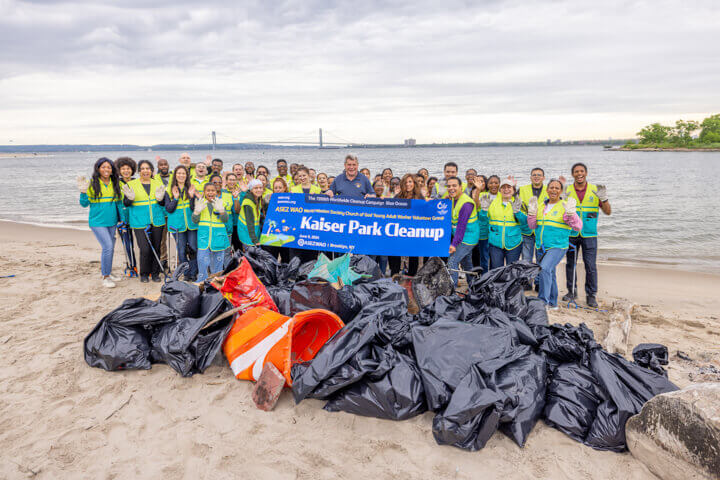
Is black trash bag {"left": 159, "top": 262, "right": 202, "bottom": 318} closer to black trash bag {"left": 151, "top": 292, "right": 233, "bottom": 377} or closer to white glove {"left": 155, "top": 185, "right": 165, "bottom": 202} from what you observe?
black trash bag {"left": 151, "top": 292, "right": 233, "bottom": 377}

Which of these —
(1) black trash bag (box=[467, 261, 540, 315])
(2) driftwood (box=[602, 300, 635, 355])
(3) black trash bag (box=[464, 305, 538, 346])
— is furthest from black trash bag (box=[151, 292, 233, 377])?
(2) driftwood (box=[602, 300, 635, 355])

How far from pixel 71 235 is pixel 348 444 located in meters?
11.7

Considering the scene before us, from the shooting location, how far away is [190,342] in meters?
3.48

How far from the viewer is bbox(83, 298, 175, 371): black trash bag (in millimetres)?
3521

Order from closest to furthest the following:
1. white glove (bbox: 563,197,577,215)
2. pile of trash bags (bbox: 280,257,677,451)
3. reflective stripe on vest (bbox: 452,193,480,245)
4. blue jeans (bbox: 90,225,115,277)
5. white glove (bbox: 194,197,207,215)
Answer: pile of trash bags (bbox: 280,257,677,451) < white glove (bbox: 563,197,577,215) < white glove (bbox: 194,197,207,215) < reflective stripe on vest (bbox: 452,193,480,245) < blue jeans (bbox: 90,225,115,277)

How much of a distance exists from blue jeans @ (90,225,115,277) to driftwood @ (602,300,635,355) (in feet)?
20.3

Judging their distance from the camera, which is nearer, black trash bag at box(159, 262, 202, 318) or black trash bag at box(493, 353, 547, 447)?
black trash bag at box(493, 353, 547, 447)

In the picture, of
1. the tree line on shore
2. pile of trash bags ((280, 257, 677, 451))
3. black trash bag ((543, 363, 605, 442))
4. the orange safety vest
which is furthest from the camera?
the tree line on shore

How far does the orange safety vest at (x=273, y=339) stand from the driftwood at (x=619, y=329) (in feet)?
8.57

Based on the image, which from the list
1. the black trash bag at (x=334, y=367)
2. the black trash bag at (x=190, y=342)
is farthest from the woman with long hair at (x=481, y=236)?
the black trash bag at (x=190, y=342)

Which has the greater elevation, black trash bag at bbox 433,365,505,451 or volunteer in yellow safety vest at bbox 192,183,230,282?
volunteer in yellow safety vest at bbox 192,183,230,282

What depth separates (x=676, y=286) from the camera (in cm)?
693

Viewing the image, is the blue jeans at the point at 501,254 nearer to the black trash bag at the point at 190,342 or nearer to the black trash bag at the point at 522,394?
the black trash bag at the point at 522,394

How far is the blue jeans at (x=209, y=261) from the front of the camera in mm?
5680
